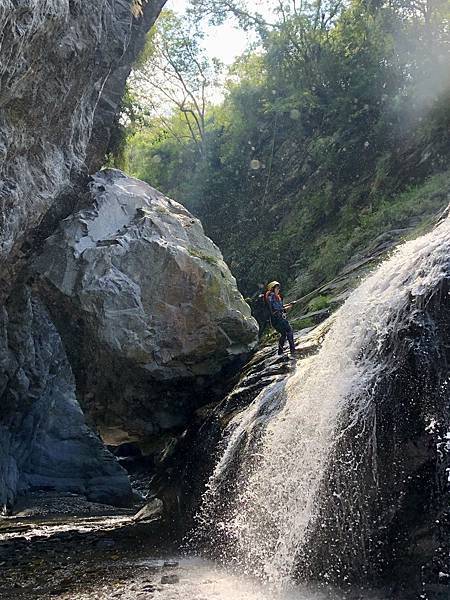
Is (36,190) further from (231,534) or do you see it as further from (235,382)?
(231,534)

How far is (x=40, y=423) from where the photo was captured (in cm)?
2273

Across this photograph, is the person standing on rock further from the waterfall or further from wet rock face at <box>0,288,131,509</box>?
wet rock face at <box>0,288,131,509</box>

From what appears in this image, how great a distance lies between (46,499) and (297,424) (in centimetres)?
1375

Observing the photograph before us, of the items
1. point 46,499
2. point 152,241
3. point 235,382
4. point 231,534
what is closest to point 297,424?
point 231,534

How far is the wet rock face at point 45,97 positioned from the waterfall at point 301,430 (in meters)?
6.32

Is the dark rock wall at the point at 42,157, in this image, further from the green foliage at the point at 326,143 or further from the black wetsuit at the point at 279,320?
the green foliage at the point at 326,143

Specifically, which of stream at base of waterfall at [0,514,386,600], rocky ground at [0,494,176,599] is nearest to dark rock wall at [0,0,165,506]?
rocky ground at [0,494,176,599]

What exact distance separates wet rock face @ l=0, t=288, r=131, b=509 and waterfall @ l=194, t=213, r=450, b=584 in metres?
8.37

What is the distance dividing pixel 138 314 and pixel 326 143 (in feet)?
44.8

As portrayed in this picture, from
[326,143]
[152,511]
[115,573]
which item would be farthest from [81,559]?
[326,143]

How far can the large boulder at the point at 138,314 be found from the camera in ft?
44.3

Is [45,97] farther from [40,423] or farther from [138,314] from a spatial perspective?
[40,423]

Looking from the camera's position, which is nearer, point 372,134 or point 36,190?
point 36,190

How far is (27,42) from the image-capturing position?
9844 mm
